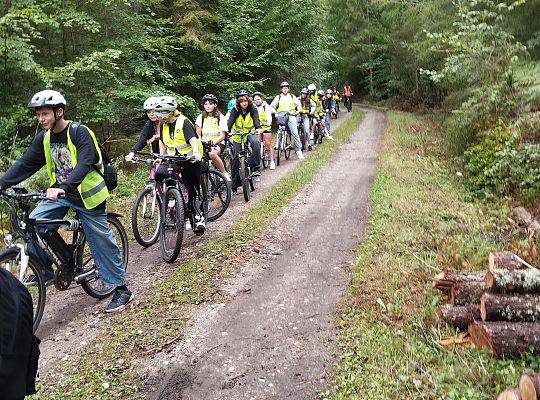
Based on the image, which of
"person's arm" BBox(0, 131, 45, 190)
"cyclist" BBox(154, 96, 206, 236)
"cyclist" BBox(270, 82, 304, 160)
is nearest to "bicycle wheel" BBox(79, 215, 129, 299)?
"person's arm" BBox(0, 131, 45, 190)

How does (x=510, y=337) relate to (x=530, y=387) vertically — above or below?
below

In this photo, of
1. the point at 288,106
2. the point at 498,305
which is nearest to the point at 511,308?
the point at 498,305

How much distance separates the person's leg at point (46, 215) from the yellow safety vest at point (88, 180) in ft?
0.77

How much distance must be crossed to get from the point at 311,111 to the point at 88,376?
13102 mm

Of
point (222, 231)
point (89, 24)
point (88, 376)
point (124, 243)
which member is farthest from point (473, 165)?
point (89, 24)

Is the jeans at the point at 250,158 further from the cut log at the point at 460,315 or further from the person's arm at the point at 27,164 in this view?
the cut log at the point at 460,315

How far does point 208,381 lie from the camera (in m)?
3.74

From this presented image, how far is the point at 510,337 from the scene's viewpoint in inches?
139

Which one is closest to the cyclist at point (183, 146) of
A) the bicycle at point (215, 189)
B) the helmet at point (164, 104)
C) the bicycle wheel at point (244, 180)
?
the helmet at point (164, 104)

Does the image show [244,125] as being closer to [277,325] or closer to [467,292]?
[277,325]

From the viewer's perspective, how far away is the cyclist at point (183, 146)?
6.43m

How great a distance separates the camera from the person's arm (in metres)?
4.47

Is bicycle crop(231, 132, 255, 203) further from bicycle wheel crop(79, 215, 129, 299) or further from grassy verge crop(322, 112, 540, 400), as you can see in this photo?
bicycle wheel crop(79, 215, 129, 299)

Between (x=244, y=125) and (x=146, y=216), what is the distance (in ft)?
13.3
